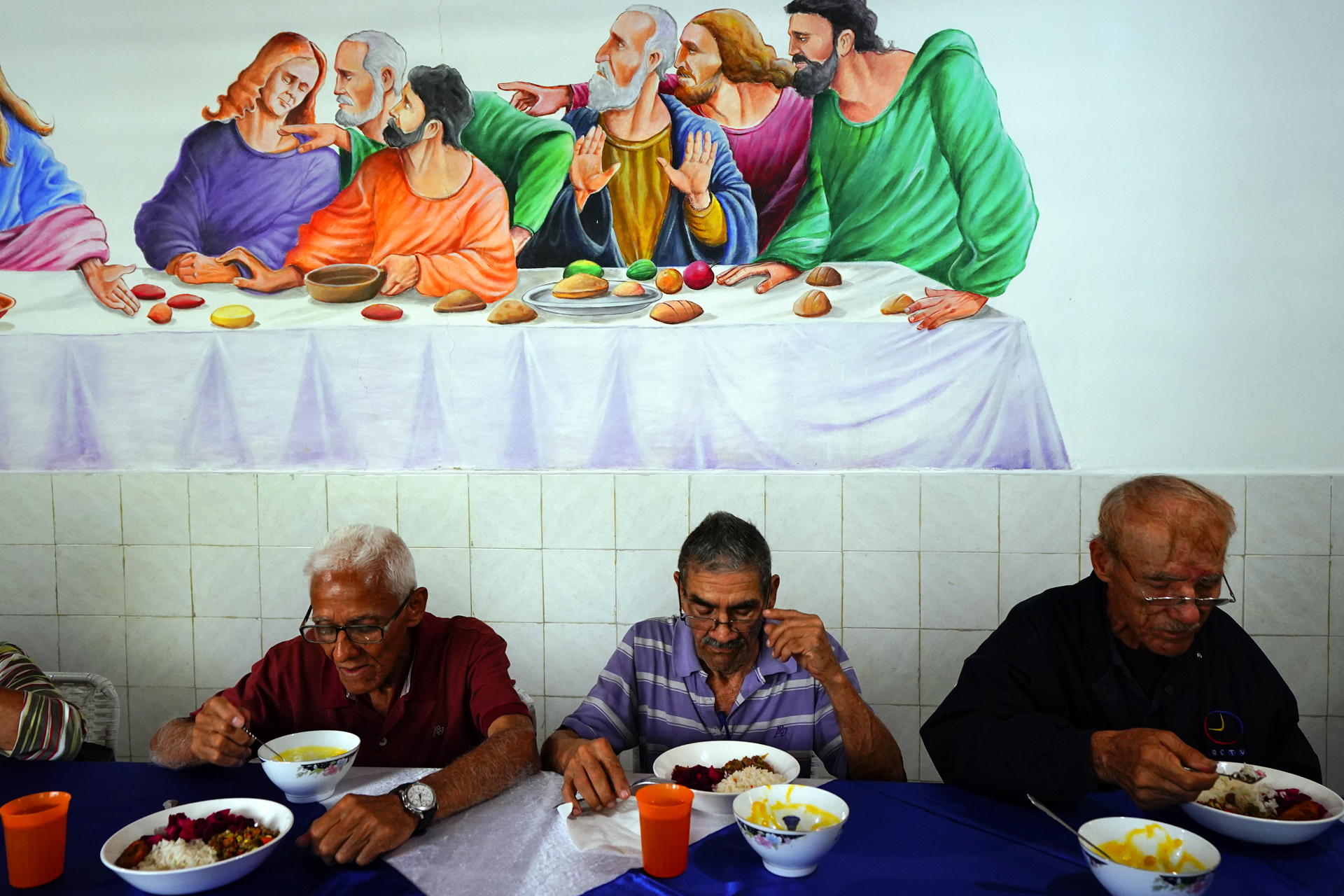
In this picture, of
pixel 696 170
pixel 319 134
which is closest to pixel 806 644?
pixel 696 170

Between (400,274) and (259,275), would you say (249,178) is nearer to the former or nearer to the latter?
(259,275)

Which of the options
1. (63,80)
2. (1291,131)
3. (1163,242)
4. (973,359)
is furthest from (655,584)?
(63,80)

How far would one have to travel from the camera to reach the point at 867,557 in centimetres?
300

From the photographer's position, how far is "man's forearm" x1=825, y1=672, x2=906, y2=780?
1.92 m

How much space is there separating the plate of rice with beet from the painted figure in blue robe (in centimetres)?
204

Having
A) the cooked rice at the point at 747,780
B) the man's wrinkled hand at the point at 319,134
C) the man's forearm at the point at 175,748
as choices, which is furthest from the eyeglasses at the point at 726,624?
the man's wrinkled hand at the point at 319,134

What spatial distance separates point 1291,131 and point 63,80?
4.25m

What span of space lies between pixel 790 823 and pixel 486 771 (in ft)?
2.04

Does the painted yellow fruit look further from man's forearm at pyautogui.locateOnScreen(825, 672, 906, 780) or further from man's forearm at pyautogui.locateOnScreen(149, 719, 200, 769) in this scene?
man's forearm at pyautogui.locateOnScreen(825, 672, 906, 780)

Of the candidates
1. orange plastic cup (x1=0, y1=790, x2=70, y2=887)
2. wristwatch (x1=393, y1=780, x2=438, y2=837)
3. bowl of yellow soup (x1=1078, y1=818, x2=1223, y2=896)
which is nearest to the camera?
bowl of yellow soup (x1=1078, y1=818, x2=1223, y2=896)

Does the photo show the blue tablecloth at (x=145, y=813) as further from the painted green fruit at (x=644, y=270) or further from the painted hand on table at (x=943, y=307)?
the painted hand on table at (x=943, y=307)

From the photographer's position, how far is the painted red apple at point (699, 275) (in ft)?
10.0

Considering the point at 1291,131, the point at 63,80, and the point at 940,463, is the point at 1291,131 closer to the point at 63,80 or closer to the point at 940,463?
the point at 940,463

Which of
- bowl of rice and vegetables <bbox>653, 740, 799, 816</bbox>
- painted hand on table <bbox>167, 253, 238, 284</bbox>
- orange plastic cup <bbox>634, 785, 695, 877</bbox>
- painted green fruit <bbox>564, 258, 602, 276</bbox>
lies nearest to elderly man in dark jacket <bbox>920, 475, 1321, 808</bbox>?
bowl of rice and vegetables <bbox>653, 740, 799, 816</bbox>
